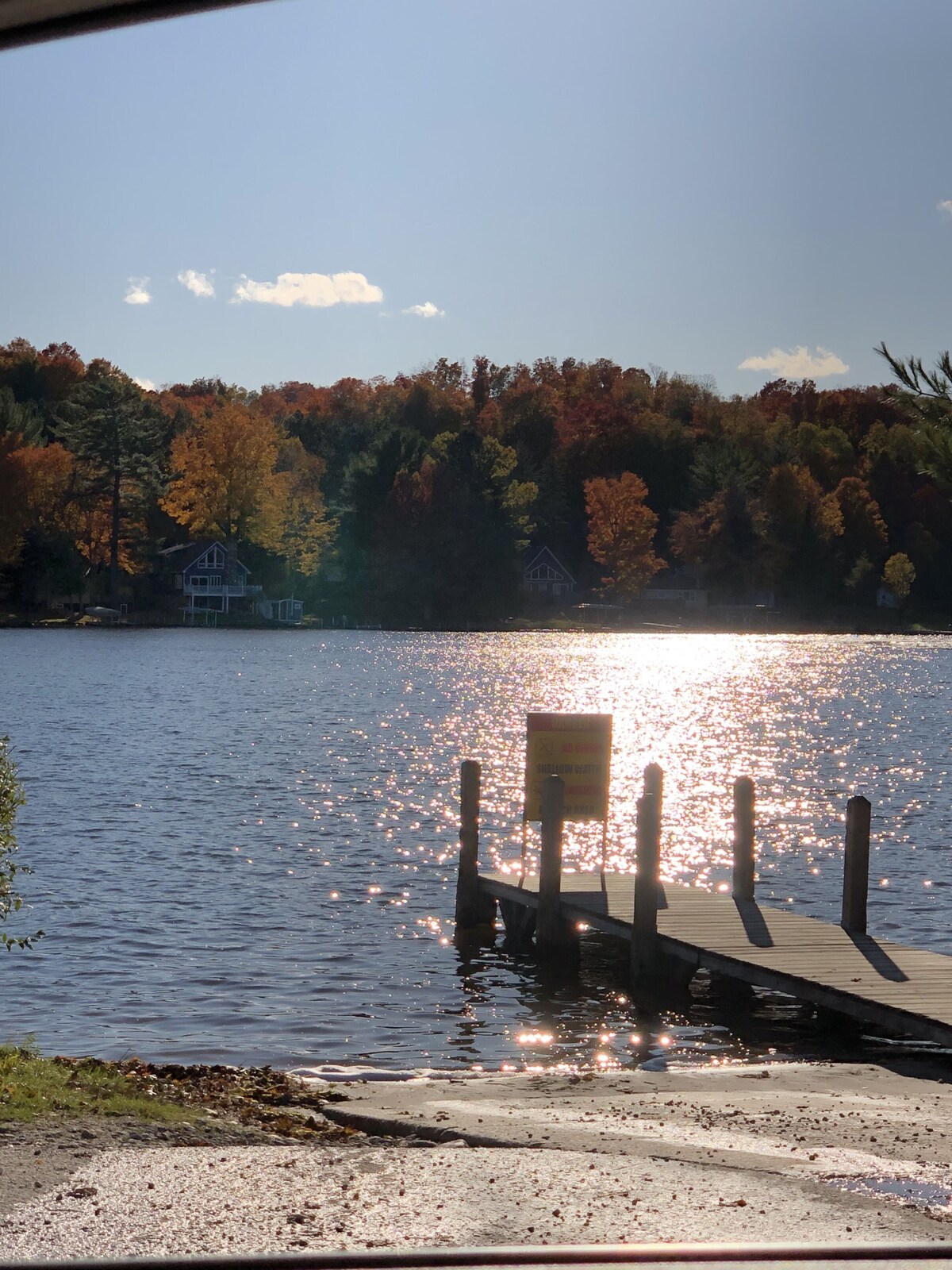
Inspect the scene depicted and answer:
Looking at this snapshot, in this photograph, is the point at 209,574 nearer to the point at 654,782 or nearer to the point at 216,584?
the point at 216,584

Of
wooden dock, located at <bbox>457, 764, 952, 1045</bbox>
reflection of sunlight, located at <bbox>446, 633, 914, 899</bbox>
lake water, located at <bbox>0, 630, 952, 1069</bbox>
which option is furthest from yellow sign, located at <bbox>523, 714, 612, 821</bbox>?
reflection of sunlight, located at <bbox>446, 633, 914, 899</bbox>

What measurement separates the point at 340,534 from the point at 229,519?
12.1 metres

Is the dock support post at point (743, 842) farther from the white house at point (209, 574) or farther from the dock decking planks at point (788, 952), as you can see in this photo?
the white house at point (209, 574)

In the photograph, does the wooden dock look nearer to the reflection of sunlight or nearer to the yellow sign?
the yellow sign

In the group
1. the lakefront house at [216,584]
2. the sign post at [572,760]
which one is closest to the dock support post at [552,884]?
the sign post at [572,760]

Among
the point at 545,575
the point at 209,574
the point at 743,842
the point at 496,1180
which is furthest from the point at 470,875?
the point at 545,575

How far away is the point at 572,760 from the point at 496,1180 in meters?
11.6

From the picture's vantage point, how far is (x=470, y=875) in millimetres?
20141

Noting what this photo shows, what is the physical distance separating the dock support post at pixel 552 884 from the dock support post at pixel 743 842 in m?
1.94

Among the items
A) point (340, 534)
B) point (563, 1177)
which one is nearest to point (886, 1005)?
point (563, 1177)

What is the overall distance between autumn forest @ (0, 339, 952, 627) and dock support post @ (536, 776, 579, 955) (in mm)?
106203

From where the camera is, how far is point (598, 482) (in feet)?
490

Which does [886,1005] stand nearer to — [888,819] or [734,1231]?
[734,1231]

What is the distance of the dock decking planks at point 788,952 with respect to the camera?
12.8 metres
